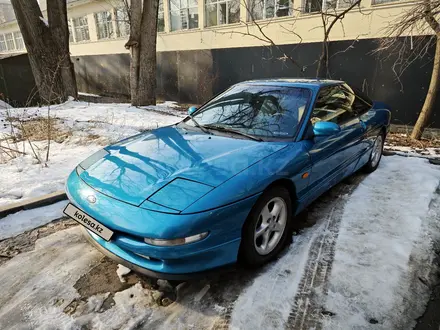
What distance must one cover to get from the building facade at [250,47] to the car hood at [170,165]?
21.0ft

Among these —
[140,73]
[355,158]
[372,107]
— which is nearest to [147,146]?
[355,158]

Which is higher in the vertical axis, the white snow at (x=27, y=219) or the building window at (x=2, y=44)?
the building window at (x=2, y=44)

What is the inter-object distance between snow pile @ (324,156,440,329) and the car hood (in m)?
1.11

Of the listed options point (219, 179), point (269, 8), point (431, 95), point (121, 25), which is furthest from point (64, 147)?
point (121, 25)

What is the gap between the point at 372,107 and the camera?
4176 mm

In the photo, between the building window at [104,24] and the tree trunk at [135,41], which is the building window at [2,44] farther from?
the tree trunk at [135,41]

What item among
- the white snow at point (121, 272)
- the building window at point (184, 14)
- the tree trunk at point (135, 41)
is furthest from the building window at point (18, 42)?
the white snow at point (121, 272)

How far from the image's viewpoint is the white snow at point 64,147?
343 cm

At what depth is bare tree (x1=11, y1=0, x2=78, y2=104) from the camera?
28.8ft

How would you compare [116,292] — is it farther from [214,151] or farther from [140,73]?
[140,73]

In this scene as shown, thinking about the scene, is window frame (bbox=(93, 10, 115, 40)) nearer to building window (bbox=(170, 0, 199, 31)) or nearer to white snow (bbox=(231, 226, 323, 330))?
building window (bbox=(170, 0, 199, 31))

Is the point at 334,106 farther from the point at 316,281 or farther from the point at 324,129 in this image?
the point at 316,281

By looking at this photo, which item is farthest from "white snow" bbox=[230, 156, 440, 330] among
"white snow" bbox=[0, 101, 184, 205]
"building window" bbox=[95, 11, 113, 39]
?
"building window" bbox=[95, 11, 113, 39]

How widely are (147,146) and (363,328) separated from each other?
2122mm
